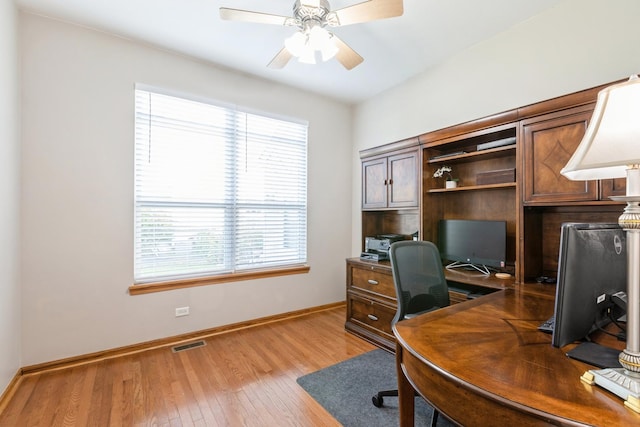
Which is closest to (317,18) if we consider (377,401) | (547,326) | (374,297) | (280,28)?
(280,28)

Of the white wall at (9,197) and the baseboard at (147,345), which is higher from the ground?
the white wall at (9,197)

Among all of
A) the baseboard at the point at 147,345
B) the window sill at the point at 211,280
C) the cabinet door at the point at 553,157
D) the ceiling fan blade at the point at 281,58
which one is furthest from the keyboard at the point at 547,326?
the baseboard at the point at 147,345

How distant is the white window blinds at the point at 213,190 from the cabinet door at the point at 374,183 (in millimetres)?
796

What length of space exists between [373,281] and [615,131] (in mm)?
2390

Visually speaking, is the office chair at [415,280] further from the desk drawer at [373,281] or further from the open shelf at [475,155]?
the open shelf at [475,155]

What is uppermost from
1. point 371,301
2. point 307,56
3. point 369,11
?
point 369,11

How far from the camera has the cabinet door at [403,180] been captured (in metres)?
2.99

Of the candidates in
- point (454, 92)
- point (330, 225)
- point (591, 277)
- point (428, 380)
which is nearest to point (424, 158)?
point (454, 92)

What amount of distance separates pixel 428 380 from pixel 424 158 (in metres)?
2.38

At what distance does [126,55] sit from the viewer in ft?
8.66

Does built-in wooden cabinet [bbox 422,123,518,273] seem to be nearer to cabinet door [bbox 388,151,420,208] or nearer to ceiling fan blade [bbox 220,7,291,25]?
cabinet door [bbox 388,151,420,208]

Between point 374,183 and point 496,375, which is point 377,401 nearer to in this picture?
point 496,375

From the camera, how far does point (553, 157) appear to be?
6.47 feet

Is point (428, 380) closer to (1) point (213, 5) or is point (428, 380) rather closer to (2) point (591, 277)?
(2) point (591, 277)
